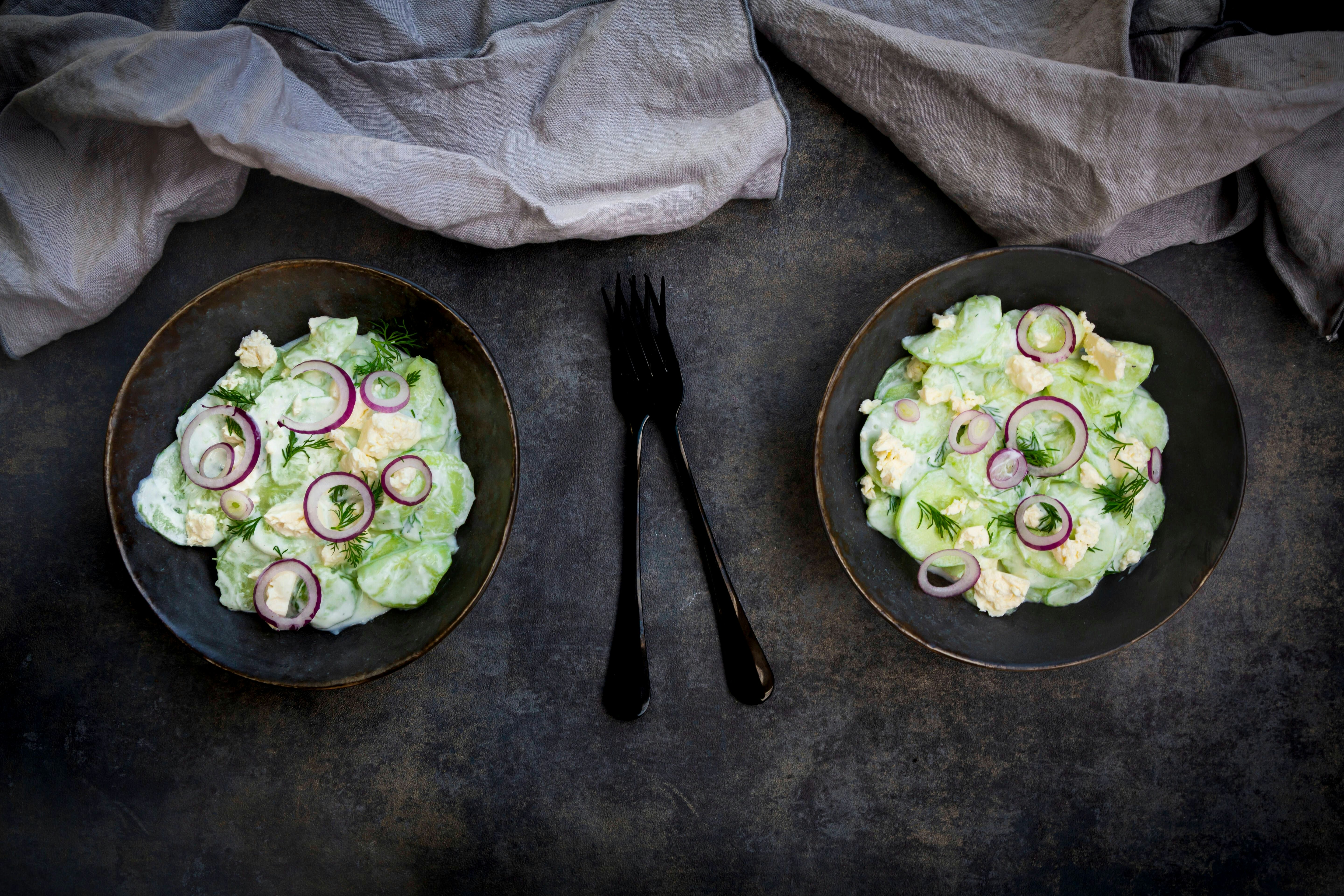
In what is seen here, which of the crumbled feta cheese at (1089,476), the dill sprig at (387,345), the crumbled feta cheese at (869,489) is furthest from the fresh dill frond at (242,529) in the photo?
the crumbled feta cheese at (1089,476)

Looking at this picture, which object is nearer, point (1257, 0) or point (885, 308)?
point (885, 308)

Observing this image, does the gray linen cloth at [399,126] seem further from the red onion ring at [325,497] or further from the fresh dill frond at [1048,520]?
the fresh dill frond at [1048,520]

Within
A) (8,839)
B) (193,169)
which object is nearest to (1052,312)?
(193,169)

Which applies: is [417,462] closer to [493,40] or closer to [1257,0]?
[493,40]

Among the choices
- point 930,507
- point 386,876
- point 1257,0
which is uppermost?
point 1257,0

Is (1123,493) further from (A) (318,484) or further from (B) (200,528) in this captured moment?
(B) (200,528)

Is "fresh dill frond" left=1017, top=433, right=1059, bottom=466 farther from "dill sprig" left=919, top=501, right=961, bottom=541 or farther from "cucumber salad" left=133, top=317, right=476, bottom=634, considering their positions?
"cucumber salad" left=133, top=317, right=476, bottom=634
